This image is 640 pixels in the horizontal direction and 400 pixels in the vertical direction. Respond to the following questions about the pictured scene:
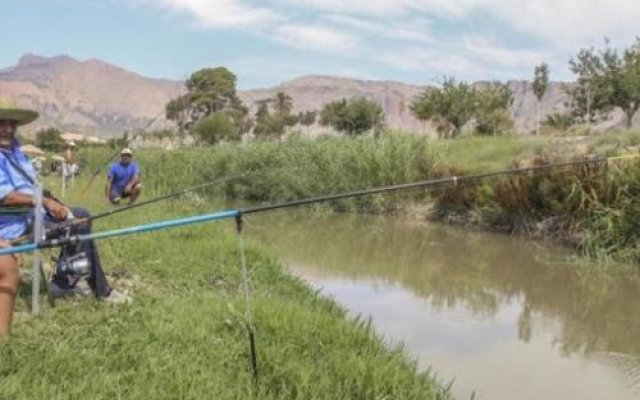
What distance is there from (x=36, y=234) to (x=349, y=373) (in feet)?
7.77

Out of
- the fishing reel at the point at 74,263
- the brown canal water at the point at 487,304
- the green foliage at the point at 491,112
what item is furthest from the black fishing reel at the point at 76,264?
the green foliage at the point at 491,112

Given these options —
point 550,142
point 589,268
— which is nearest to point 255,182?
point 550,142

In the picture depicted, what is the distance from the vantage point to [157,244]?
32.1 ft

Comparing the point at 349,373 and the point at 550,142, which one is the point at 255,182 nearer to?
the point at 550,142

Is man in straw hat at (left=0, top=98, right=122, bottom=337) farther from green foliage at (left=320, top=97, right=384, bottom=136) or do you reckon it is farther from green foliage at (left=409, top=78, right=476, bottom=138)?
green foliage at (left=320, top=97, right=384, bottom=136)

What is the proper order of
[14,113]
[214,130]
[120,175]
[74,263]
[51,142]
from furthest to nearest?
[51,142] < [214,130] < [120,175] < [74,263] < [14,113]

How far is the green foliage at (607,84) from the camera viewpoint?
38397mm

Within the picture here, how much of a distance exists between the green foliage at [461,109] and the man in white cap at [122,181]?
2909 cm

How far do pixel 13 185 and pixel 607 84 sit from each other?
128 ft

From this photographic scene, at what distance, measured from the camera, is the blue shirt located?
552 cm

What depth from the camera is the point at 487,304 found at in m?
10.2

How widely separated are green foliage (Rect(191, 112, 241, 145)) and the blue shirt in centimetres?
5015

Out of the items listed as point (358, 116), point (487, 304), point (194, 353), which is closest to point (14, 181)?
point (194, 353)

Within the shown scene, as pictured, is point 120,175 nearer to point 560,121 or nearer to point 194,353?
point 194,353
